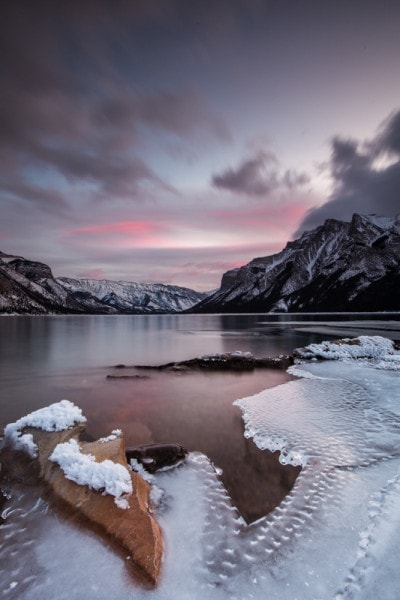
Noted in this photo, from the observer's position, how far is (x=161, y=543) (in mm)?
5824

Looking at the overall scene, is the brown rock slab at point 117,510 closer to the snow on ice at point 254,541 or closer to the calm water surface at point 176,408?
the snow on ice at point 254,541

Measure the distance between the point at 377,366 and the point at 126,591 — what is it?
25506mm

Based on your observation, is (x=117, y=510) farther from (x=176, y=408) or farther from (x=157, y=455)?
(x=176, y=408)

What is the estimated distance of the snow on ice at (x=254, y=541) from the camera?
4.91 metres

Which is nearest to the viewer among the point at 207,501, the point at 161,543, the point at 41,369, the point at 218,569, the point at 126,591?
the point at 126,591

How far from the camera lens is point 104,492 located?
6629 mm

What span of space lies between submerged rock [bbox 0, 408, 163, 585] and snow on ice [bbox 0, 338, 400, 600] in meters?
0.25

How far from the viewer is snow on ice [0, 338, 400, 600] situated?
4.91 meters

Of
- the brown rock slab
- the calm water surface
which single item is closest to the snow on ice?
the brown rock slab

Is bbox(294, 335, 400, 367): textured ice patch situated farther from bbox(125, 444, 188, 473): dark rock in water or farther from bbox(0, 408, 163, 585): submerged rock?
bbox(0, 408, 163, 585): submerged rock

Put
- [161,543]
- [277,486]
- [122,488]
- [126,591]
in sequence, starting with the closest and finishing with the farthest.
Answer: [126,591] < [161,543] < [122,488] < [277,486]

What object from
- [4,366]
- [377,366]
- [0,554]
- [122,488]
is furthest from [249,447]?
[4,366]

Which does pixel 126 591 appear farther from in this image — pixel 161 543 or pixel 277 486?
pixel 277 486

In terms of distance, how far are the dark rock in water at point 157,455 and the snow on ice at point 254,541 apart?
37 centimetres
